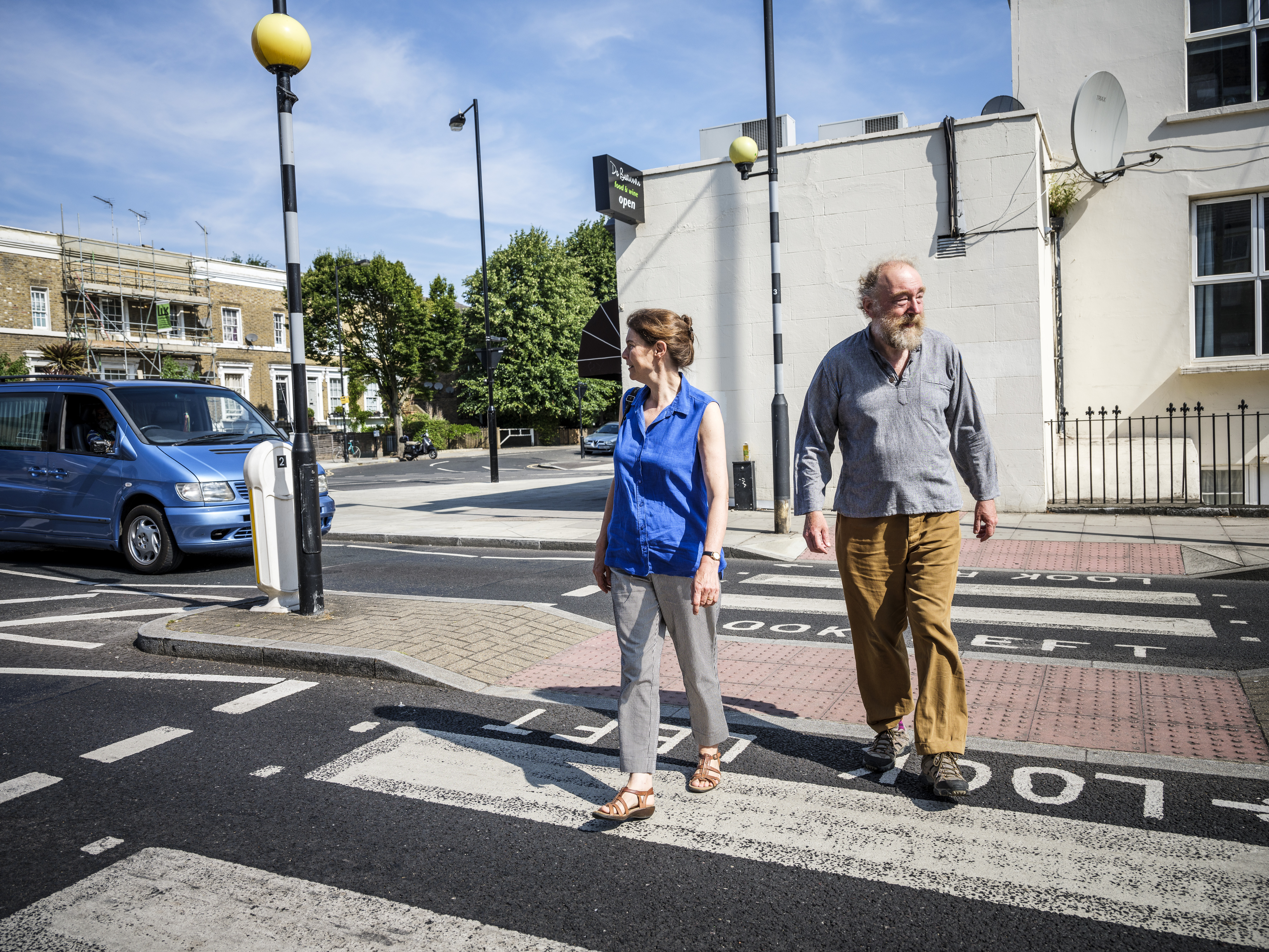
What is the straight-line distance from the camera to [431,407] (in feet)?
216

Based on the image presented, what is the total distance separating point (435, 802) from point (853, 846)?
1.61 meters

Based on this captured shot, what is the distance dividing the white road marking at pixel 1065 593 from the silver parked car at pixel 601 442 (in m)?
31.6

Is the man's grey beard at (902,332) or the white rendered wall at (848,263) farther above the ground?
the white rendered wall at (848,263)

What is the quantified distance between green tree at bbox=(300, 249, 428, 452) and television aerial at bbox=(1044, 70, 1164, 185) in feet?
139

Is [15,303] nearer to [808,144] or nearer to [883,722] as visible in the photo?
[808,144]

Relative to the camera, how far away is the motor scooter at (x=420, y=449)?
44031 mm

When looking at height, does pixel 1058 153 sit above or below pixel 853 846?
above

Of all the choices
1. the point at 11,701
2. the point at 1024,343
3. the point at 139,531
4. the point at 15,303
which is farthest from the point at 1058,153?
the point at 15,303

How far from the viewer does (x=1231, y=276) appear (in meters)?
13.0

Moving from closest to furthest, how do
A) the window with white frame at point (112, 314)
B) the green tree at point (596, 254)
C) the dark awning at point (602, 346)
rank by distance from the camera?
the dark awning at point (602, 346)
the window with white frame at point (112, 314)
the green tree at point (596, 254)

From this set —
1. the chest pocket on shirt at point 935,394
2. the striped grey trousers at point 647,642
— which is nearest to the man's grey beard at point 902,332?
the chest pocket on shirt at point 935,394

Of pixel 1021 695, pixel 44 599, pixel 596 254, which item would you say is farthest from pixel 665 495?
pixel 596 254

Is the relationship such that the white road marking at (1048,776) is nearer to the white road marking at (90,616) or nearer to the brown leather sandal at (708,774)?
the brown leather sandal at (708,774)

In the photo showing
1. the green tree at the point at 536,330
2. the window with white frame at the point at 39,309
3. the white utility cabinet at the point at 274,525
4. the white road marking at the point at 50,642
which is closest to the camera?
the white road marking at the point at 50,642
